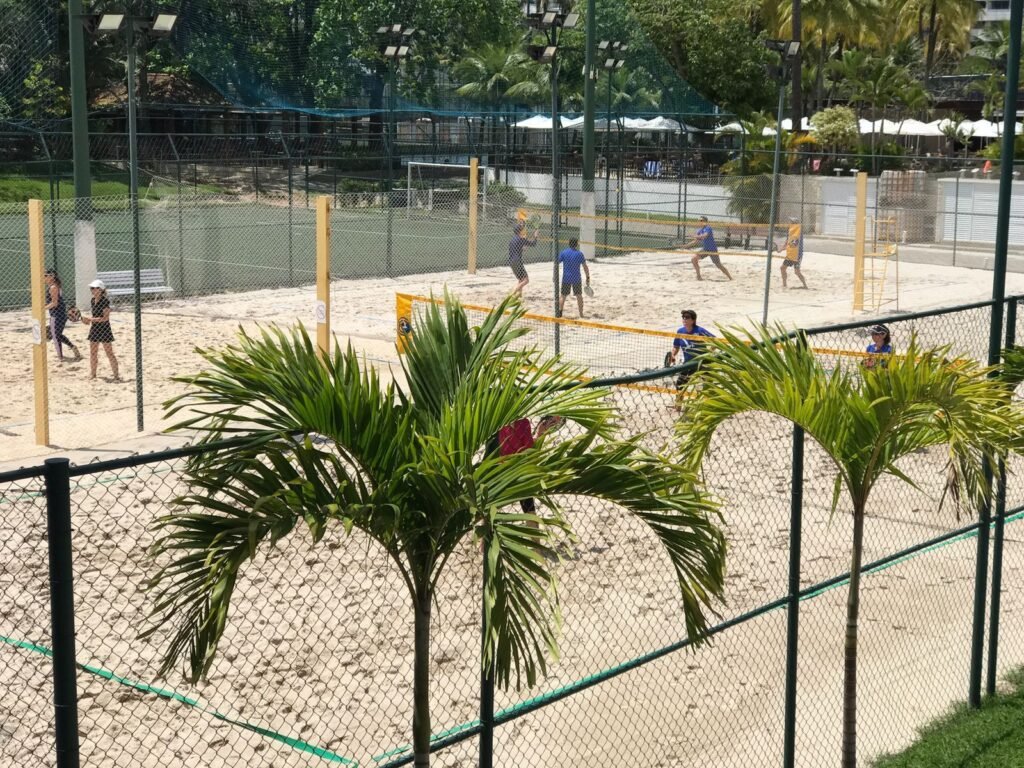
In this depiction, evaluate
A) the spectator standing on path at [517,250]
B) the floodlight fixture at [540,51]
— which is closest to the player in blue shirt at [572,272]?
the spectator standing on path at [517,250]

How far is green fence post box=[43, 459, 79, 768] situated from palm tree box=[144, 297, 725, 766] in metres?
0.26

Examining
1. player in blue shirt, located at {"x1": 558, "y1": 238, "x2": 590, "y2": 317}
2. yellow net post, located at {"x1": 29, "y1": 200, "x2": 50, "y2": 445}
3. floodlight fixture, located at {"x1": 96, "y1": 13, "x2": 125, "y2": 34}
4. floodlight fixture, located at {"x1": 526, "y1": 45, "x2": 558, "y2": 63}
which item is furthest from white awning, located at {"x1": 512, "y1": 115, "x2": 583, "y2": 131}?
yellow net post, located at {"x1": 29, "y1": 200, "x2": 50, "y2": 445}

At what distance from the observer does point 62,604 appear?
3.87m

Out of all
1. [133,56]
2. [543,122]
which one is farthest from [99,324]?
[543,122]

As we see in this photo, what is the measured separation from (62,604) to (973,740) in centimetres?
502

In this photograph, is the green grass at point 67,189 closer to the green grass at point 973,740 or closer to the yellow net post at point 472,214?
the yellow net post at point 472,214

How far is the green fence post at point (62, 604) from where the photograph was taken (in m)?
3.86

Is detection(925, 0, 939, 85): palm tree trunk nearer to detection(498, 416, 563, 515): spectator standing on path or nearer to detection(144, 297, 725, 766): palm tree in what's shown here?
detection(498, 416, 563, 515): spectator standing on path

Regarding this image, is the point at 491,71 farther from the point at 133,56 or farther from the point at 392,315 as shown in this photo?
the point at 133,56

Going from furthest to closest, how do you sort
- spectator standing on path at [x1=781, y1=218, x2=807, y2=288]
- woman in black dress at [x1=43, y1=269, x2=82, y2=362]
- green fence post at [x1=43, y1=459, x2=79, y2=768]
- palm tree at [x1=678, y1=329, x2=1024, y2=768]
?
1. spectator standing on path at [x1=781, y1=218, x2=807, y2=288]
2. woman in black dress at [x1=43, y1=269, x2=82, y2=362]
3. palm tree at [x1=678, y1=329, x2=1024, y2=768]
4. green fence post at [x1=43, y1=459, x2=79, y2=768]

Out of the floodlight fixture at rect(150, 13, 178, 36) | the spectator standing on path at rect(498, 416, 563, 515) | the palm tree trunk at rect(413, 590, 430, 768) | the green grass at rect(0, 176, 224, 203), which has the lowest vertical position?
the palm tree trunk at rect(413, 590, 430, 768)

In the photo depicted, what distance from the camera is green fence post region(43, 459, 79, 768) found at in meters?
3.86

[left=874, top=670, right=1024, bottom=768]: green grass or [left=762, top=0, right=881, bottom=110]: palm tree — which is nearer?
[left=874, top=670, right=1024, bottom=768]: green grass

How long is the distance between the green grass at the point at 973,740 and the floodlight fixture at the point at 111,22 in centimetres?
1124
